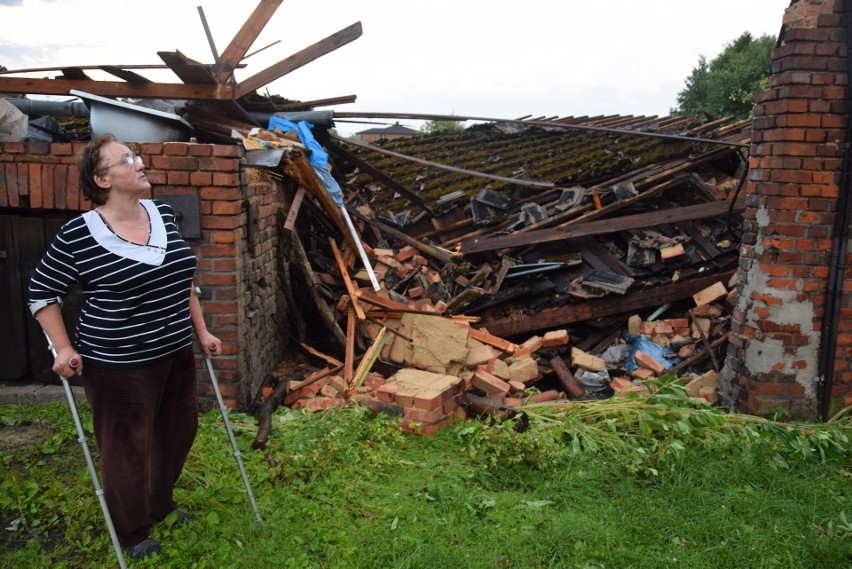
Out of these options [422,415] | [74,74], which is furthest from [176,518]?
[74,74]

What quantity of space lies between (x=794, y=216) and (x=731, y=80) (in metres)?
38.7

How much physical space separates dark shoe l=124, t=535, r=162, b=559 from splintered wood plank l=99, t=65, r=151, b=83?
387 centimetres

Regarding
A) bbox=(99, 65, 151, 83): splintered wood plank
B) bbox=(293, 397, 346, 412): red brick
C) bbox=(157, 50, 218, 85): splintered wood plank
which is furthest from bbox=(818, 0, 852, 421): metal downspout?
bbox=(99, 65, 151, 83): splintered wood plank

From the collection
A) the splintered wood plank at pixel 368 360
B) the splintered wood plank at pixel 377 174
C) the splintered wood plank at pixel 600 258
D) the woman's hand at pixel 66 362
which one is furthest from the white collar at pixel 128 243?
the splintered wood plank at pixel 600 258

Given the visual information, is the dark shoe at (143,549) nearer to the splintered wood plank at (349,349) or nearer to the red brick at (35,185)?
the splintered wood plank at (349,349)

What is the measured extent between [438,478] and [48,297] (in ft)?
7.95

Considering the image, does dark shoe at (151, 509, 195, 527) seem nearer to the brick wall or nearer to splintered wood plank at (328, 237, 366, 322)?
the brick wall

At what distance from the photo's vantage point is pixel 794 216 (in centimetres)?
499

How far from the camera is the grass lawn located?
3398mm

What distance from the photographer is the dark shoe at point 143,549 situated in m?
3.28

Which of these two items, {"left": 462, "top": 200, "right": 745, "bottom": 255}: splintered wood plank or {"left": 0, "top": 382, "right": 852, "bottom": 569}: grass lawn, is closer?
{"left": 0, "top": 382, "right": 852, "bottom": 569}: grass lawn

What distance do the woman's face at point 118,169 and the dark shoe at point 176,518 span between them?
5.75 ft

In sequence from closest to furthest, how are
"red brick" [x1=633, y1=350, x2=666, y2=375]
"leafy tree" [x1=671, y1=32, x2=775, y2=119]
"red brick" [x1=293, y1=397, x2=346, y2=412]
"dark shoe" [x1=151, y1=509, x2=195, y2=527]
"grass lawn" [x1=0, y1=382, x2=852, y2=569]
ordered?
"grass lawn" [x1=0, y1=382, x2=852, y2=569], "dark shoe" [x1=151, y1=509, x2=195, y2=527], "red brick" [x1=293, y1=397, x2=346, y2=412], "red brick" [x1=633, y1=350, x2=666, y2=375], "leafy tree" [x1=671, y1=32, x2=775, y2=119]

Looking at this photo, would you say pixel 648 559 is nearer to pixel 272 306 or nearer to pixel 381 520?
pixel 381 520
